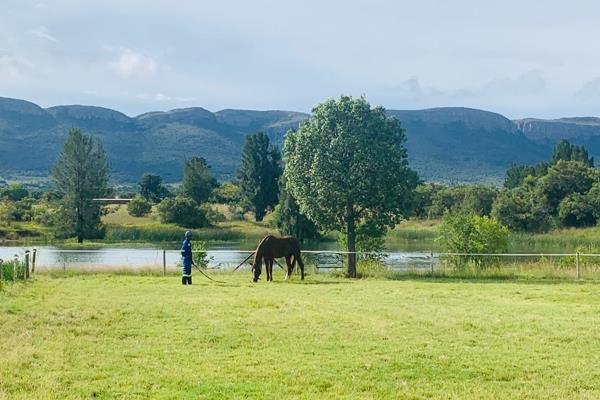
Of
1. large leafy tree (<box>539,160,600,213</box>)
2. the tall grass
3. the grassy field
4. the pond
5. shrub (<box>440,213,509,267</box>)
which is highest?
large leafy tree (<box>539,160,600,213</box>)

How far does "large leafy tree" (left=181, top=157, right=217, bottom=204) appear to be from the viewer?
9256 cm

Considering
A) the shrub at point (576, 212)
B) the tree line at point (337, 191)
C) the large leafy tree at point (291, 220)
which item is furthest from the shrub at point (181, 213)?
the shrub at point (576, 212)

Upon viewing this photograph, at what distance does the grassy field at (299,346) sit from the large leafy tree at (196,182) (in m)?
73.6

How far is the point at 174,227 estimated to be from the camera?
74.2 metres

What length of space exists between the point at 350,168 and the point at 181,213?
4998 centimetres

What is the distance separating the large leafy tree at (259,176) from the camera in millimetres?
87512

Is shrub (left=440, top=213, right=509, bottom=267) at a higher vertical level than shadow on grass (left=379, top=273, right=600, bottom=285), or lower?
higher

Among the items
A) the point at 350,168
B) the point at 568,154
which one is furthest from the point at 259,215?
the point at 350,168

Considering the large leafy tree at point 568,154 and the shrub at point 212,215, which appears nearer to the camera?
the shrub at point 212,215

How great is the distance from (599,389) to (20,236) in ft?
214

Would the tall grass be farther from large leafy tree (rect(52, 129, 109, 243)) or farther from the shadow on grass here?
large leafy tree (rect(52, 129, 109, 243))

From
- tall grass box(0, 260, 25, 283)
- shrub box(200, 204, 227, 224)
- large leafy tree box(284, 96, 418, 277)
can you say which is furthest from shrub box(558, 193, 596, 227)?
tall grass box(0, 260, 25, 283)

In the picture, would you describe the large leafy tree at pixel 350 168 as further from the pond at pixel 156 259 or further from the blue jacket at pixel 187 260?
the blue jacket at pixel 187 260

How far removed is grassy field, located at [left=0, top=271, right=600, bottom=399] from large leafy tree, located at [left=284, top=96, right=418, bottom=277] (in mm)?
10020
